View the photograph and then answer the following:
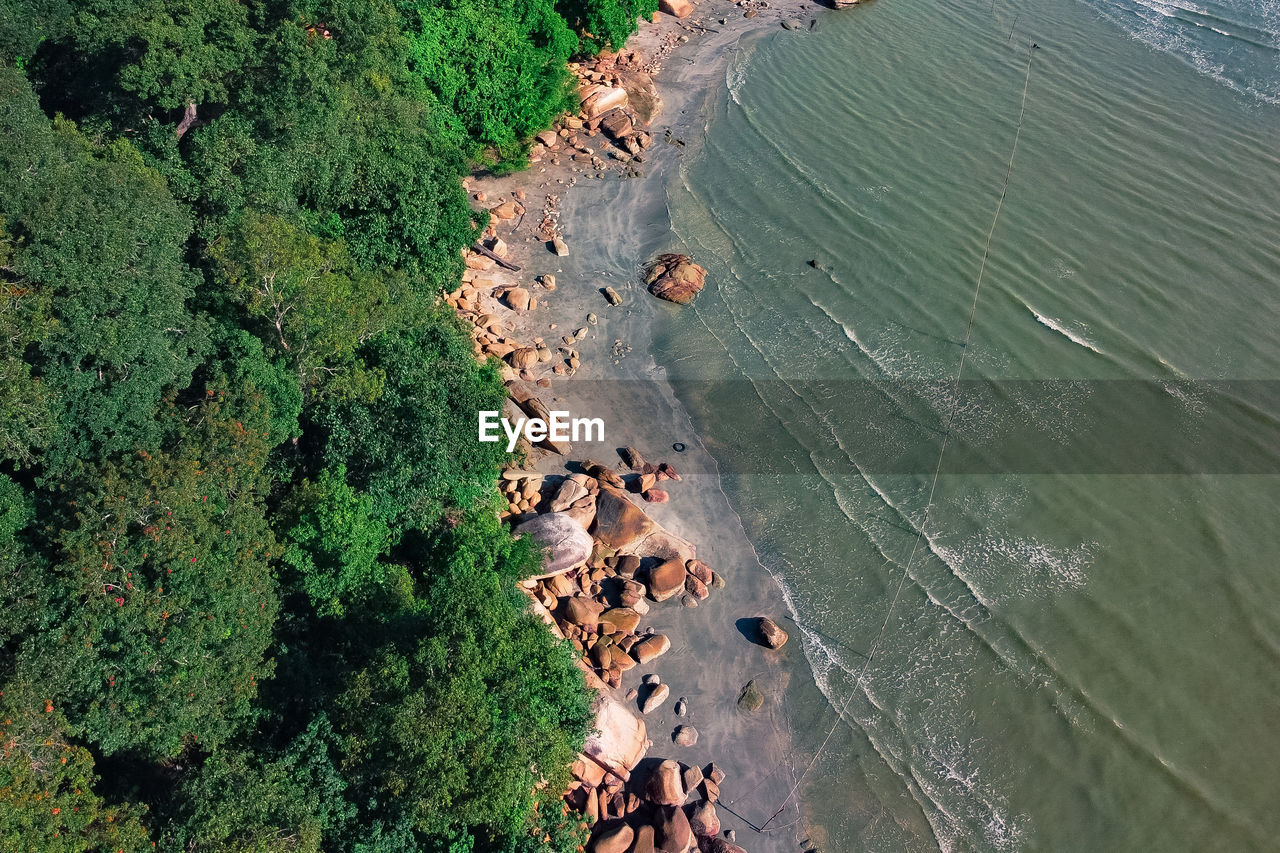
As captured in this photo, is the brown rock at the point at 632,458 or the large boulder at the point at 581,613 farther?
the brown rock at the point at 632,458

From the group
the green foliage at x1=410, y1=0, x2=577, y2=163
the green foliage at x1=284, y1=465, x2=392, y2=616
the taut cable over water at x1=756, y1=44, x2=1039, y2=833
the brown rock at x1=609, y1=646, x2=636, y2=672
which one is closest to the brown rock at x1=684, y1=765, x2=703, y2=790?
the taut cable over water at x1=756, y1=44, x2=1039, y2=833

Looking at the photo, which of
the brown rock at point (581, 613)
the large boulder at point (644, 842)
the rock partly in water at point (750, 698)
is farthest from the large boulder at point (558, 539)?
the large boulder at point (644, 842)

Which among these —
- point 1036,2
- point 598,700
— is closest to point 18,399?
point 598,700

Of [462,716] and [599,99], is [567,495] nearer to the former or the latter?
[462,716]

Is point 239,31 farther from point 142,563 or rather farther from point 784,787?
point 784,787

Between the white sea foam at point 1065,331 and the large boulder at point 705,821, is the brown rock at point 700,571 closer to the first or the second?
the large boulder at point 705,821
